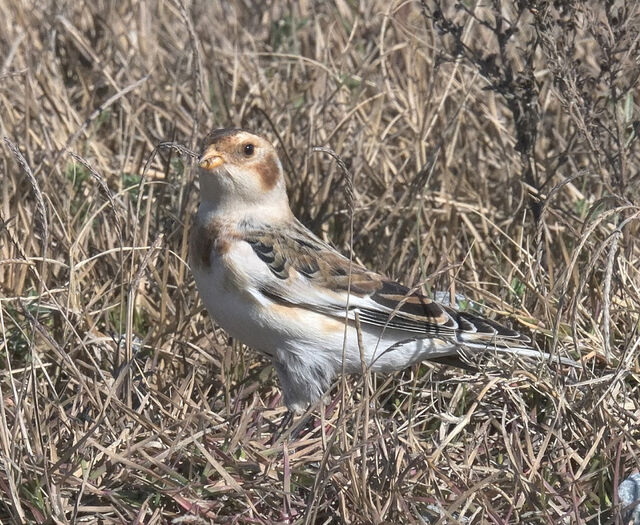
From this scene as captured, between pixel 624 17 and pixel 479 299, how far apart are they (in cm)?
108

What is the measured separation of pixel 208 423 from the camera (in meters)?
3.44

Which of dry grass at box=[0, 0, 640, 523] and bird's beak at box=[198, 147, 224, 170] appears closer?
dry grass at box=[0, 0, 640, 523]

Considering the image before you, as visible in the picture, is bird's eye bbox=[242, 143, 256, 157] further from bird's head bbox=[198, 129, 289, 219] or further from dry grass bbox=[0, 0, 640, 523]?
dry grass bbox=[0, 0, 640, 523]

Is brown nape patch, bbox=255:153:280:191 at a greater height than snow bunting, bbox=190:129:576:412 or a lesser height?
greater

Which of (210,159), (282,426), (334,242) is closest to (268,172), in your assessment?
(210,159)

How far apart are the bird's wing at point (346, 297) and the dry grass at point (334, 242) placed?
0.49ft

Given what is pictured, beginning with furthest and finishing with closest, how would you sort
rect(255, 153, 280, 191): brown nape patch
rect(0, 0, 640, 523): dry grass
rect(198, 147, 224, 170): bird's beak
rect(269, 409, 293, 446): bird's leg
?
rect(255, 153, 280, 191): brown nape patch, rect(198, 147, 224, 170): bird's beak, rect(269, 409, 293, 446): bird's leg, rect(0, 0, 640, 523): dry grass

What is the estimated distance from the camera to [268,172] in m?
3.78

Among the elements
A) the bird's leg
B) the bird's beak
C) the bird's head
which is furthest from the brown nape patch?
the bird's leg

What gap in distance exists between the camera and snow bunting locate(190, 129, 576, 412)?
3510mm

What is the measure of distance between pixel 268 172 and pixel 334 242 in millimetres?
1077

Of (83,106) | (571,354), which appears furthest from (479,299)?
(83,106)

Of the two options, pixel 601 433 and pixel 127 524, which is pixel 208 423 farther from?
pixel 601 433

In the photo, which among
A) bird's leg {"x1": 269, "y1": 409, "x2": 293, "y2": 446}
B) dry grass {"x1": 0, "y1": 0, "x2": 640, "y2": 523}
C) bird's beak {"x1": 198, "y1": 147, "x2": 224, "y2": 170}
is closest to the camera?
dry grass {"x1": 0, "y1": 0, "x2": 640, "y2": 523}
